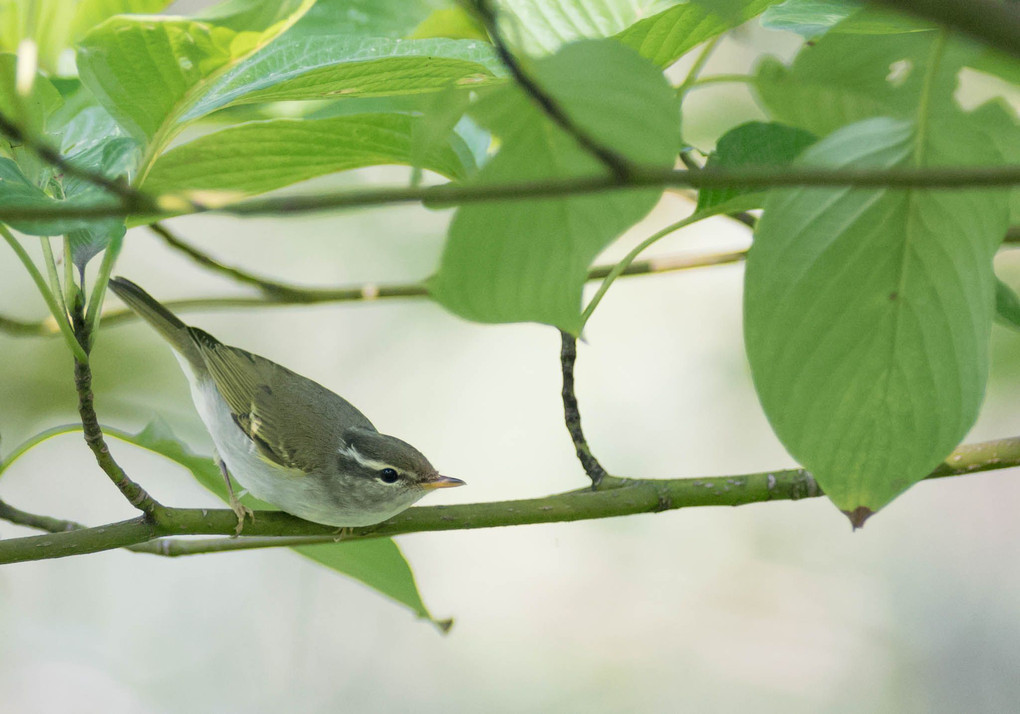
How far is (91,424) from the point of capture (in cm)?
128

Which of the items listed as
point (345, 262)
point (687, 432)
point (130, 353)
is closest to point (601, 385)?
point (687, 432)

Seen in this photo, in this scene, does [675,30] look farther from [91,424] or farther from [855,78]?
[91,424]

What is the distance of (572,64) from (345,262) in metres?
3.10

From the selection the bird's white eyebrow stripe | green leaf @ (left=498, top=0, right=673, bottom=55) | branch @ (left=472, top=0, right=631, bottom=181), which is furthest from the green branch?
branch @ (left=472, top=0, right=631, bottom=181)

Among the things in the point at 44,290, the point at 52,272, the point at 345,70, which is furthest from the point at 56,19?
the point at 345,70

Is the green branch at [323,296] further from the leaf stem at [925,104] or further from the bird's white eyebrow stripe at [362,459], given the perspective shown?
the leaf stem at [925,104]

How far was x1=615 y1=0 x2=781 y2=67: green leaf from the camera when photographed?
1081 millimetres

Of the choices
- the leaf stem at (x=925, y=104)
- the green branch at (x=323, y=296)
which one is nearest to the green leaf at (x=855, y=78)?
the leaf stem at (x=925, y=104)

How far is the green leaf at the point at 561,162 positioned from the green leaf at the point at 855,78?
0.32 metres

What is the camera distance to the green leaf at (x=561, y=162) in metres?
0.81

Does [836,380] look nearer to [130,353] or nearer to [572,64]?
[572,64]

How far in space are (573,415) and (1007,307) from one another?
2.08 feet

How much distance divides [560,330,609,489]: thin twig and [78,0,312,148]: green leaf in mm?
604

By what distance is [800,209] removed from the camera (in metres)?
0.94
